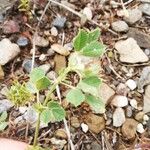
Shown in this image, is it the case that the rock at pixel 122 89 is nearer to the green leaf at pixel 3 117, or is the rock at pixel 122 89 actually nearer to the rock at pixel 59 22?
the rock at pixel 59 22

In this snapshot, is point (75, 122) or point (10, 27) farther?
point (10, 27)

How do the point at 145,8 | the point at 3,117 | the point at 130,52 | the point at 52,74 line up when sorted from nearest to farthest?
the point at 3,117 → the point at 52,74 → the point at 130,52 → the point at 145,8

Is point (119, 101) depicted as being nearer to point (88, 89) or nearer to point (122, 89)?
point (122, 89)

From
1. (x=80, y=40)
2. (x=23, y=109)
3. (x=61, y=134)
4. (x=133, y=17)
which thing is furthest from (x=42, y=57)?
(x=80, y=40)

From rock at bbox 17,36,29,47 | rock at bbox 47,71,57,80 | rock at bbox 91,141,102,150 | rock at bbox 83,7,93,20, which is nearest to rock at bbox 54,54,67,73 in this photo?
rock at bbox 47,71,57,80

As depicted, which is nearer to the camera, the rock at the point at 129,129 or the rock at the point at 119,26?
the rock at the point at 129,129

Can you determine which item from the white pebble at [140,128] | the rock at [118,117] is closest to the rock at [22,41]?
the rock at [118,117]
